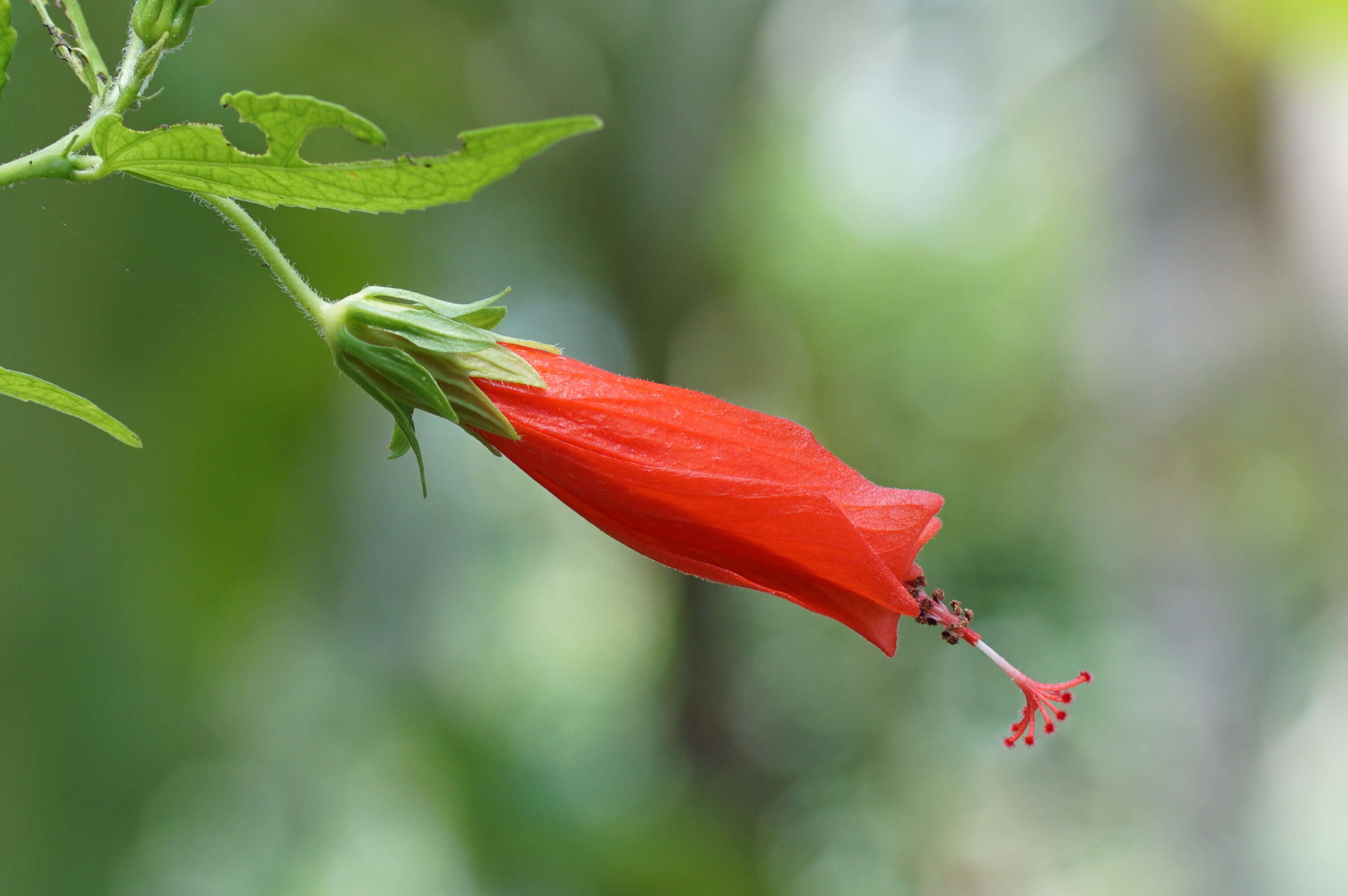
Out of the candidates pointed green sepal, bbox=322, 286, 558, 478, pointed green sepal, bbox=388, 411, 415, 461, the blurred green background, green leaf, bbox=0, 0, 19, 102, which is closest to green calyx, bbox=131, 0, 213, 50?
green leaf, bbox=0, 0, 19, 102

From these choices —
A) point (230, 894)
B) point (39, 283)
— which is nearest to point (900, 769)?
point (230, 894)

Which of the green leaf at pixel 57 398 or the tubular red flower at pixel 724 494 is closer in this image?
the green leaf at pixel 57 398

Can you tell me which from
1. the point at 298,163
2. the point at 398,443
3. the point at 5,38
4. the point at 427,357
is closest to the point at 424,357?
the point at 427,357

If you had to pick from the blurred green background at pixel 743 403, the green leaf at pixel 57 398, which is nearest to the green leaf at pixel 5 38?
the green leaf at pixel 57 398

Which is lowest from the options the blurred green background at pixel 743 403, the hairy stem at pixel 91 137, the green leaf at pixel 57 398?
the green leaf at pixel 57 398

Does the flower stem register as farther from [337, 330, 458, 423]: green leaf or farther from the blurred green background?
the blurred green background

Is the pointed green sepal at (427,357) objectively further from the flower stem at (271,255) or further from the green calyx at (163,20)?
the green calyx at (163,20)

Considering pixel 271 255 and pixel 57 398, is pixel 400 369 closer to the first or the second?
pixel 271 255
